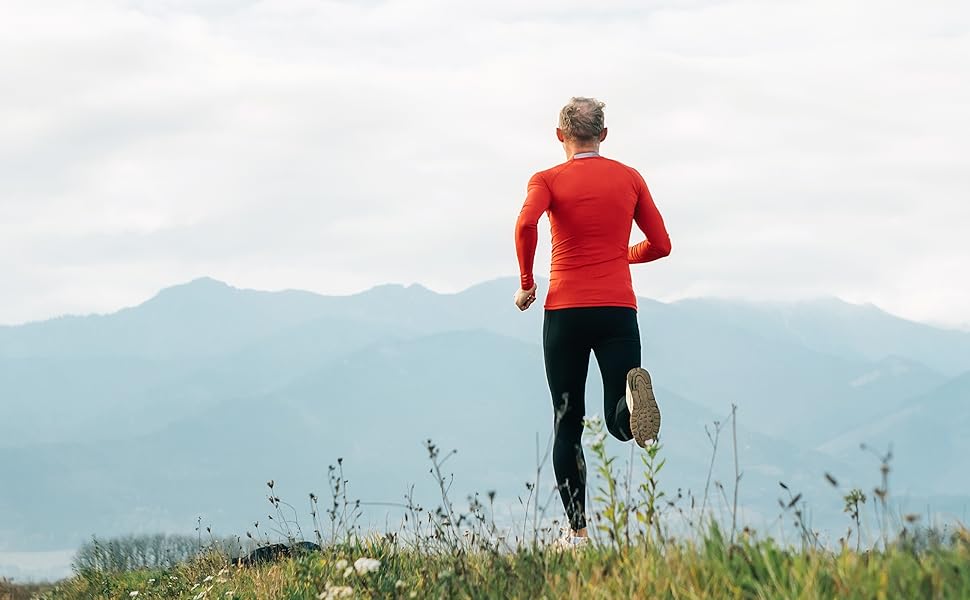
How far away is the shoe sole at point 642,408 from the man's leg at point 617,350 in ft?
1.25

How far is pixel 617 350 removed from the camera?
7.13 meters

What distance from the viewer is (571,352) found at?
282 inches

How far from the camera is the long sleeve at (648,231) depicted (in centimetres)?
742

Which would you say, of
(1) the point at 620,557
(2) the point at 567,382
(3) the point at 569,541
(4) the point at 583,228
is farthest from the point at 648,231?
(1) the point at 620,557

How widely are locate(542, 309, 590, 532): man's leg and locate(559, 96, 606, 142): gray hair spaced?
3.80 feet

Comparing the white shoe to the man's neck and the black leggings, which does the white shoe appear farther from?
the man's neck

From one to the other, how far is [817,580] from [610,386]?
317 centimetres

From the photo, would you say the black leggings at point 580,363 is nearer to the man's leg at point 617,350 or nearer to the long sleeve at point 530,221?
the man's leg at point 617,350

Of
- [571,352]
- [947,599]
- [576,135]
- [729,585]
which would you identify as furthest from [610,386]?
[947,599]

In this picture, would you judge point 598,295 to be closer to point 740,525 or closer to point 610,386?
point 610,386

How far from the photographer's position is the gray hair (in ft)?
23.3

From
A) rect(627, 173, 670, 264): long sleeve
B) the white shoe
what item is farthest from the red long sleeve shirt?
the white shoe

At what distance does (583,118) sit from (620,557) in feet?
9.96

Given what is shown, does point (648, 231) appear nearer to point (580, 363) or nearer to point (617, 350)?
point (617, 350)
